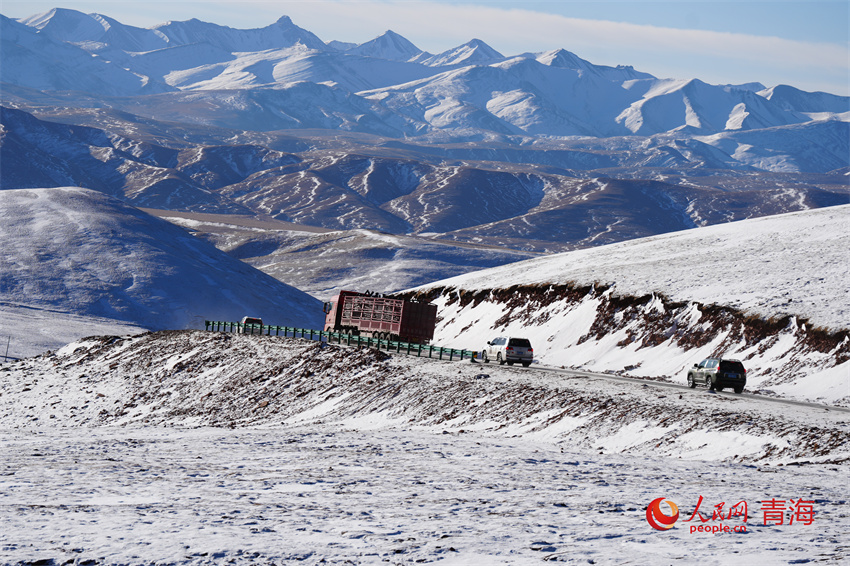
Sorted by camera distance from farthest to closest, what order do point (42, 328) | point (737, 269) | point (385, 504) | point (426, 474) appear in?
point (42, 328) < point (737, 269) < point (426, 474) < point (385, 504)

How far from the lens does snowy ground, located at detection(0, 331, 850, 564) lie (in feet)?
47.0

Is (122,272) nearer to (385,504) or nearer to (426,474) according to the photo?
(426,474)

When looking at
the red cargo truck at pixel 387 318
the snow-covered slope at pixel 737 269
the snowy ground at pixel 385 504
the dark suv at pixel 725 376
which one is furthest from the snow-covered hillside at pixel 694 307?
the snowy ground at pixel 385 504

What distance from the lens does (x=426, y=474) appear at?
71.4ft

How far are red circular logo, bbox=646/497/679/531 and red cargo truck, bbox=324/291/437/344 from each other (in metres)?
43.6

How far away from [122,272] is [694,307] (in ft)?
396

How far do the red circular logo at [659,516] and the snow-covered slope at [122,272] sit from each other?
12816 cm

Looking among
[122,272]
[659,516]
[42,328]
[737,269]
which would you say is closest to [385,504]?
[659,516]

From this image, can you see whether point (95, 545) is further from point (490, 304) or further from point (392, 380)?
point (490, 304)

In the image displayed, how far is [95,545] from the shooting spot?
561 inches

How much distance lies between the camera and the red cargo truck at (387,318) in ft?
200

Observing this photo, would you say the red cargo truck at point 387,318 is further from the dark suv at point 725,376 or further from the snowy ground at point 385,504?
the snowy ground at point 385,504

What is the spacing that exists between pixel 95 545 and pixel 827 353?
41.1 m

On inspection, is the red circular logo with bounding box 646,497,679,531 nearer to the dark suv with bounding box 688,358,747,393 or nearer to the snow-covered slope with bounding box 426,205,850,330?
the dark suv with bounding box 688,358,747,393
